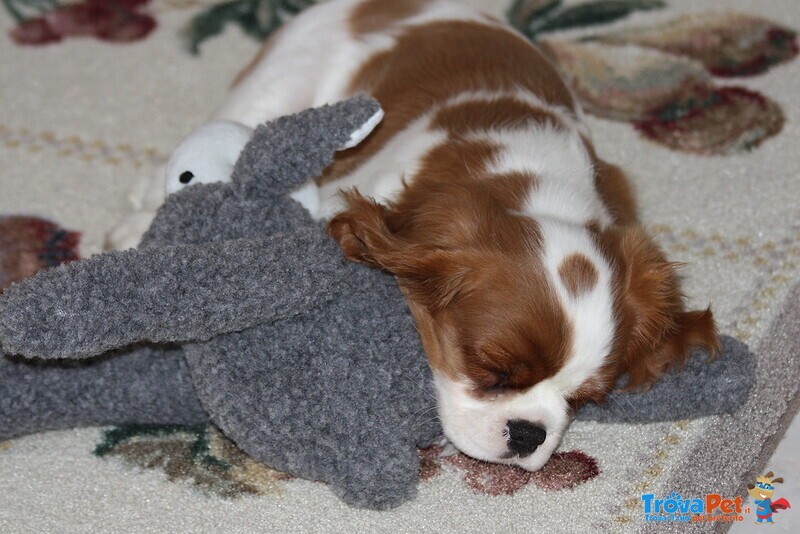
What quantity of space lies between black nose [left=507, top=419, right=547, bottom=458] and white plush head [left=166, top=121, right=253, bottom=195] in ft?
2.41

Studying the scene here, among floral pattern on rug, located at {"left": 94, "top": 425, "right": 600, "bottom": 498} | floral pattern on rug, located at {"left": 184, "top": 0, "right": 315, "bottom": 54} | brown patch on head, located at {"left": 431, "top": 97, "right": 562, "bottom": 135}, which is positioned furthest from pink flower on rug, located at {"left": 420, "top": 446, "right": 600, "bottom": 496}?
floral pattern on rug, located at {"left": 184, "top": 0, "right": 315, "bottom": 54}

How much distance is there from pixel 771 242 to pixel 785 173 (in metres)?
0.31

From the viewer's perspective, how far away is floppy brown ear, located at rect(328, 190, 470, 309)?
6.86 ft

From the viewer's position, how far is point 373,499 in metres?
1.94

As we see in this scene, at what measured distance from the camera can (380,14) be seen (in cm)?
291

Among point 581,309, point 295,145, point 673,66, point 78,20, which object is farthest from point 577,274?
point 78,20

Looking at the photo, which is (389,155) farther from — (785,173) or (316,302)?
(785,173)

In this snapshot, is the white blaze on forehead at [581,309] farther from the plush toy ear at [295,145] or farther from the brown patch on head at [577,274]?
the plush toy ear at [295,145]

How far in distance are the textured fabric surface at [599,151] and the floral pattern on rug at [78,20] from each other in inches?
1.8

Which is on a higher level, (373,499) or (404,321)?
(404,321)

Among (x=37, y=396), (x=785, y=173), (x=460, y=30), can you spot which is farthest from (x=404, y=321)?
(x=785, y=173)

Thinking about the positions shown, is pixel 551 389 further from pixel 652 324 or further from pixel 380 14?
pixel 380 14

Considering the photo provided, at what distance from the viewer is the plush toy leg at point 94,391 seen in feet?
6.64

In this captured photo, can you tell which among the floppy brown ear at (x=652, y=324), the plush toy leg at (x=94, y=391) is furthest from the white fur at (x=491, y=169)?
the plush toy leg at (x=94, y=391)
